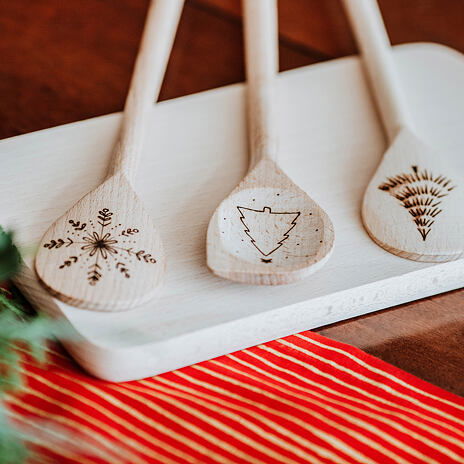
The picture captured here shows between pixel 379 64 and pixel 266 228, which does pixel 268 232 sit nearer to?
pixel 266 228

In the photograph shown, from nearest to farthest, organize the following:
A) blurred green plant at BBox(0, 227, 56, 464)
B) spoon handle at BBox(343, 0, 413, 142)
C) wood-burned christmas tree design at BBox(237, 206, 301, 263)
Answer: blurred green plant at BBox(0, 227, 56, 464) < wood-burned christmas tree design at BBox(237, 206, 301, 263) < spoon handle at BBox(343, 0, 413, 142)

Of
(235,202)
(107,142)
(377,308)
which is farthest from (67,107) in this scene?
(377,308)

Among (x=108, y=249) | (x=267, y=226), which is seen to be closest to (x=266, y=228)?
(x=267, y=226)

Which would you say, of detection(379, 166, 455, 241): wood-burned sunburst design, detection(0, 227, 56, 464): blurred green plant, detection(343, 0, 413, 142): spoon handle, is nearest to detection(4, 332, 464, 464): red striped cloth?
detection(0, 227, 56, 464): blurred green plant

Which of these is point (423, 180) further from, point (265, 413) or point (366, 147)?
point (265, 413)

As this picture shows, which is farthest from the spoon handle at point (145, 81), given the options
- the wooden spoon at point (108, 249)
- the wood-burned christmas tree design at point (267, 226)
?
the wood-burned christmas tree design at point (267, 226)

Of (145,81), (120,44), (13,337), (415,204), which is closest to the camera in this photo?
(13,337)

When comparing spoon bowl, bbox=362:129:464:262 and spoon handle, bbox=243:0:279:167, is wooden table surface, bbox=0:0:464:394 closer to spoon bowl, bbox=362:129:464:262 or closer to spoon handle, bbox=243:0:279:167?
spoon handle, bbox=243:0:279:167
